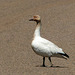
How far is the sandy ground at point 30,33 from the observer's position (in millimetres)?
11820

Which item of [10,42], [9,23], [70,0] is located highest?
[70,0]

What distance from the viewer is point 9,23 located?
80.5 ft

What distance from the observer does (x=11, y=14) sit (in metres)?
27.5

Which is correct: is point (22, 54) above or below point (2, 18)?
below

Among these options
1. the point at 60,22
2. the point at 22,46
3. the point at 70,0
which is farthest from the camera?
the point at 70,0

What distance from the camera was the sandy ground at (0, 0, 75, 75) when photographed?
11.8 m

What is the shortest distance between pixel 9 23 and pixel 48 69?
13.4 metres

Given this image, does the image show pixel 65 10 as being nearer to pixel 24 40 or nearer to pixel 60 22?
pixel 60 22

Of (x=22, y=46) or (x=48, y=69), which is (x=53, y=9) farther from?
(x=48, y=69)

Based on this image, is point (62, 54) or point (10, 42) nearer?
point (62, 54)

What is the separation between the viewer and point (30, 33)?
21234mm

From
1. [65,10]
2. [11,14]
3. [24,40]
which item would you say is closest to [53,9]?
[65,10]

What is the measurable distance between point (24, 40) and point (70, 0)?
12.0 meters

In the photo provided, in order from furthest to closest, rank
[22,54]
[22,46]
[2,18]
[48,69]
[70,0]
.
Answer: [70,0] < [2,18] < [22,46] < [22,54] < [48,69]
